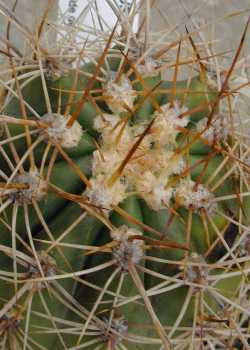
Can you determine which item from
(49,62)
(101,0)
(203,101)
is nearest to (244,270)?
(203,101)

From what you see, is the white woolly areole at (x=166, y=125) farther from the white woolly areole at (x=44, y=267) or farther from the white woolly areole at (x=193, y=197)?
the white woolly areole at (x=44, y=267)

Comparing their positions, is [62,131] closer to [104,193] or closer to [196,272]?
[104,193]

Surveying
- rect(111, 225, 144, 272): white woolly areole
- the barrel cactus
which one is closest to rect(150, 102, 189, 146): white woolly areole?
the barrel cactus

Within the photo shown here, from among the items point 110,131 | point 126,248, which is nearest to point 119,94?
point 110,131

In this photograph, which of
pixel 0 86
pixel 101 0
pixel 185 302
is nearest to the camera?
pixel 185 302

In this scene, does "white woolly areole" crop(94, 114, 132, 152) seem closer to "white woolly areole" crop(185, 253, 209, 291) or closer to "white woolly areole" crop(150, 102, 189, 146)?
"white woolly areole" crop(150, 102, 189, 146)

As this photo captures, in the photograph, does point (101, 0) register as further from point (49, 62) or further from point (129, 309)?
point (129, 309)

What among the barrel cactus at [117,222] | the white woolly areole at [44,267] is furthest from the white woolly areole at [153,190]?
the white woolly areole at [44,267]
